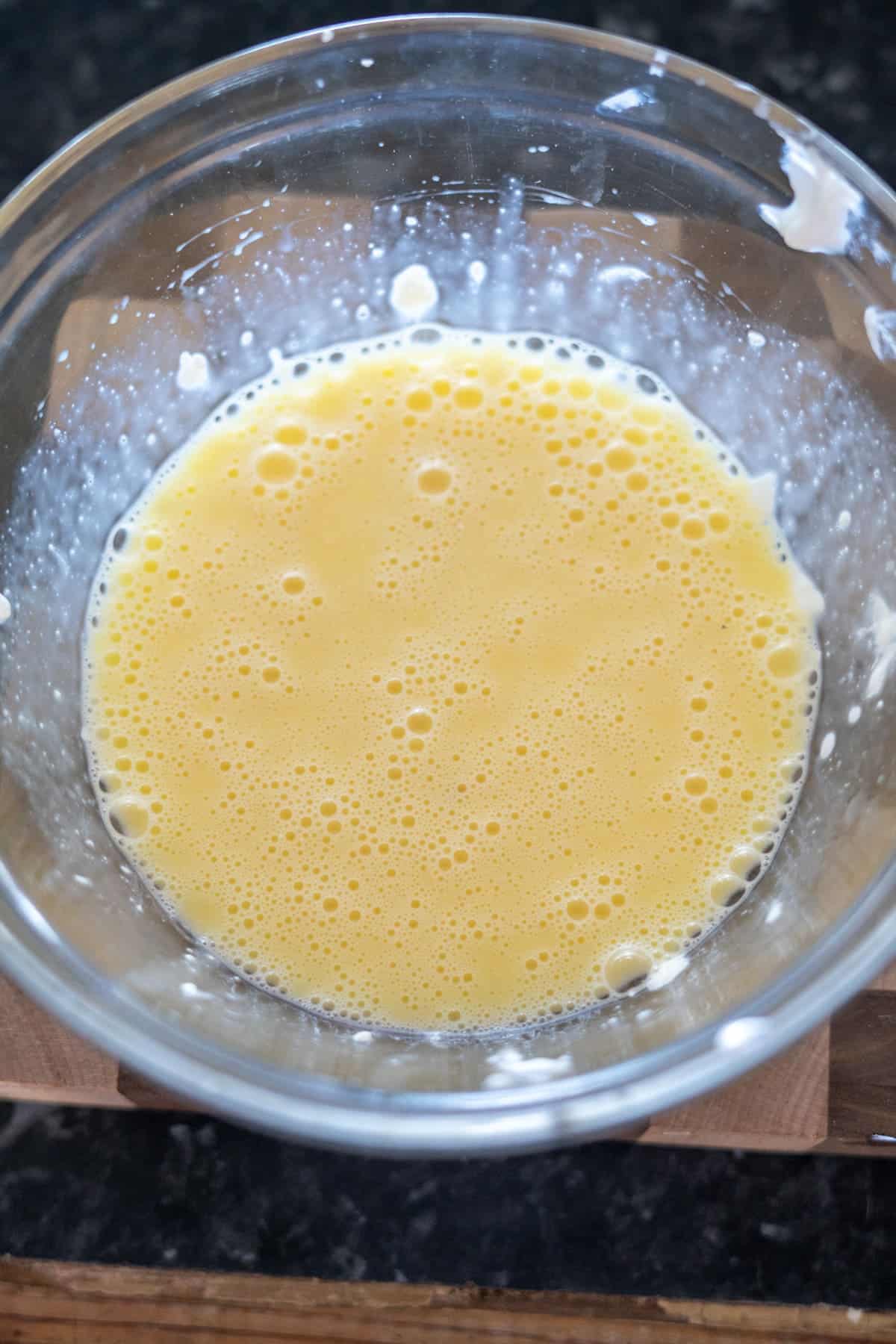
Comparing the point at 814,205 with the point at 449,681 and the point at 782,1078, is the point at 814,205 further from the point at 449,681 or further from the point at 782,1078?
the point at 782,1078

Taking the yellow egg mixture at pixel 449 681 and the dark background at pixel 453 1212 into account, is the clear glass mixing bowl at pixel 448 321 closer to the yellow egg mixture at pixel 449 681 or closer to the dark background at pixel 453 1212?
the yellow egg mixture at pixel 449 681

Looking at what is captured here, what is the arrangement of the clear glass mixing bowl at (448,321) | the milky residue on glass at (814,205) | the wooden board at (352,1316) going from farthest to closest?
the wooden board at (352,1316), the milky residue on glass at (814,205), the clear glass mixing bowl at (448,321)

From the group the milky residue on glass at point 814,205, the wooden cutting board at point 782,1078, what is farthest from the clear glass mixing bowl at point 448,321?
the wooden cutting board at point 782,1078

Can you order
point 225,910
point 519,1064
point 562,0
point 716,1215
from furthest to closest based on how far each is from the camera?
point 562,0 → point 716,1215 → point 225,910 → point 519,1064

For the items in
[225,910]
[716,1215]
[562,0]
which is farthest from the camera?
[562,0]

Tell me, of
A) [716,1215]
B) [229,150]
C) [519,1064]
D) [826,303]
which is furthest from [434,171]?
[716,1215]

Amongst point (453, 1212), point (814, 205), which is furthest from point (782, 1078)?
point (814, 205)

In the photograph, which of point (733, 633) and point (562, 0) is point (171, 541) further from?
point (562, 0)
